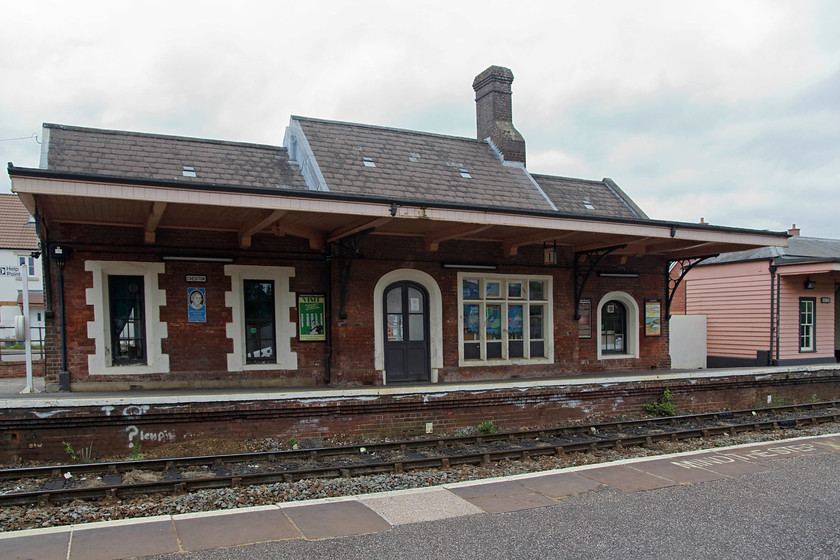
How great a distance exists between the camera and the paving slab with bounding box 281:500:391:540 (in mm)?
5448

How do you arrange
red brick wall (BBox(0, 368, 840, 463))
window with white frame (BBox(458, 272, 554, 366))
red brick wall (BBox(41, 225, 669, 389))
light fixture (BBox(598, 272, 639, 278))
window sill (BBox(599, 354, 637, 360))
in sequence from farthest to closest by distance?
window sill (BBox(599, 354, 637, 360)) → light fixture (BBox(598, 272, 639, 278)) → window with white frame (BBox(458, 272, 554, 366)) → red brick wall (BBox(41, 225, 669, 389)) → red brick wall (BBox(0, 368, 840, 463))

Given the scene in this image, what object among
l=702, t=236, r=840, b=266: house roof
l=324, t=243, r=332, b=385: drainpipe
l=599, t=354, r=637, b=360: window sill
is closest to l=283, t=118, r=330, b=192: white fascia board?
l=324, t=243, r=332, b=385: drainpipe

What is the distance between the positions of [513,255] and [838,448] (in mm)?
6636

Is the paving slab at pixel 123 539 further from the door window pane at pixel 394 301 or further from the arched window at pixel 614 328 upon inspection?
the arched window at pixel 614 328

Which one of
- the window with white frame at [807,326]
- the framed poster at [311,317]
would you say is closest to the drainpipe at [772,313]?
the window with white frame at [807,326]

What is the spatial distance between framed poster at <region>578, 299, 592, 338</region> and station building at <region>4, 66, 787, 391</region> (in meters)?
0.05

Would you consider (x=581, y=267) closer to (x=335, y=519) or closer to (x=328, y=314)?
(x=328, y=314)

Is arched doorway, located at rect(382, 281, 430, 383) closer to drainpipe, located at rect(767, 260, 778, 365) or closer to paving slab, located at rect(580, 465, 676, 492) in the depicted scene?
paving slab, located at rect(580, 465, 676, 492)

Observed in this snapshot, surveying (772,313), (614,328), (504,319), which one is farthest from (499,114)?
(772,313)

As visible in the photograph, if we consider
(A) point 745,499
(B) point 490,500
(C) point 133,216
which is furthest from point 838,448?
(C) point 133,216

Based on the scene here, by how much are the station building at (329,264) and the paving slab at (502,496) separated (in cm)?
428

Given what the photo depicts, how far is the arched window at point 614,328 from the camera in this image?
1484cm

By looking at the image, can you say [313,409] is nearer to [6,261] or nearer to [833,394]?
[833,394]

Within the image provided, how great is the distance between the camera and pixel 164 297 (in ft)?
33.9
